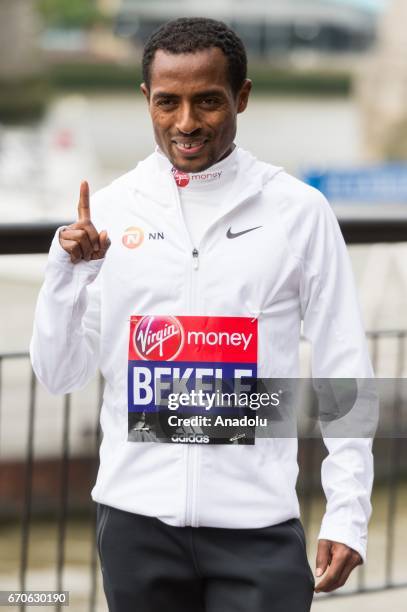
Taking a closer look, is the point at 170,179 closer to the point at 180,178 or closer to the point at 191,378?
the point at 180,178

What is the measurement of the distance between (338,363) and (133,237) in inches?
16.4

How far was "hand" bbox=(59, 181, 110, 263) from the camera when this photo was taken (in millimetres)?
1974

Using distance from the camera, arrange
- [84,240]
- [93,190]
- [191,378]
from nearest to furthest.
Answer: [84,240]
[191,378]
[93,190]

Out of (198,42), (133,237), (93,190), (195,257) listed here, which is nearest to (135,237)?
(133,237)

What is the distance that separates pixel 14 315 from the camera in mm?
9281

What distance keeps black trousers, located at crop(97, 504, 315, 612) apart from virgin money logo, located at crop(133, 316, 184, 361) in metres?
0.28

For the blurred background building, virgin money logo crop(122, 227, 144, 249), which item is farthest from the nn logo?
the blurred background building

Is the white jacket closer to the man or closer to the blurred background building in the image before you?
the man

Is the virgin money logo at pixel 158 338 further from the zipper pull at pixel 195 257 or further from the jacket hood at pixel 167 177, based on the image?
the jacket hood at pixel 167 177

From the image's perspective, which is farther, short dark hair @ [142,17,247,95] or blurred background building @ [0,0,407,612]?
blurred background building @ [0,0,407,612]

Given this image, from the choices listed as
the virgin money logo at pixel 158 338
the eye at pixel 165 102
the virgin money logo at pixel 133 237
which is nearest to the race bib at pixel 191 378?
the virgin money logo at pixel 158 338

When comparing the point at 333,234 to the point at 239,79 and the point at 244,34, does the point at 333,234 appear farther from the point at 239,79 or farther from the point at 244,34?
the point at 244,34

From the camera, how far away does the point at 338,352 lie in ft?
6.95

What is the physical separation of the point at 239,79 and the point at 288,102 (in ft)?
171
